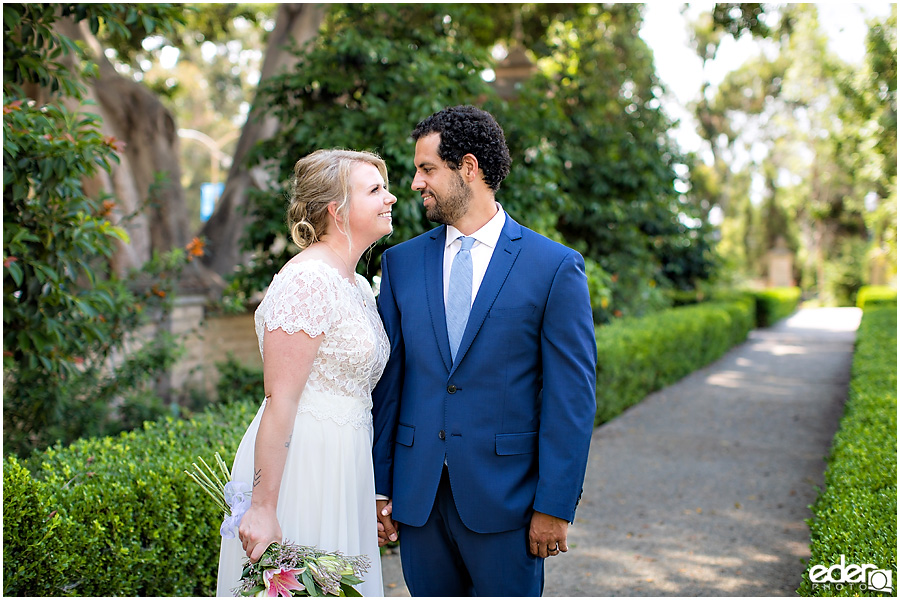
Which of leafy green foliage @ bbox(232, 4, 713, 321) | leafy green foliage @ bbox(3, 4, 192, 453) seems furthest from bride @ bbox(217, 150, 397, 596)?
leafy green foliage @ bbox(3, 4, 192, 453)

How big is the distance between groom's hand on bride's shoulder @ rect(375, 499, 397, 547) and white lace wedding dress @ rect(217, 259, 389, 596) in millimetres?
29

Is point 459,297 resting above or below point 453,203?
below

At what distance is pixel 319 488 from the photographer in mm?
2357

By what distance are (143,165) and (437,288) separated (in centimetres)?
813

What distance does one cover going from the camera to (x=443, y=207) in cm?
242

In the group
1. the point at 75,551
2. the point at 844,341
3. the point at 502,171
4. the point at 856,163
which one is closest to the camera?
the point at 502,171

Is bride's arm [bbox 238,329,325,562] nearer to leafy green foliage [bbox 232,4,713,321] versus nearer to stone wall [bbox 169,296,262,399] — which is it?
leafy green foliage [bbox 232,4,713,321]

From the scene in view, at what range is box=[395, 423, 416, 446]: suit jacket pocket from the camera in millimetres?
2404

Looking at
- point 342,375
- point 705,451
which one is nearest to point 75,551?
point 342,375

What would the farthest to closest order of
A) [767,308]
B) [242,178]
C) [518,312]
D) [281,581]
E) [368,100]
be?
1. [767,308]
2. [242,178]
3. [368,100]
4. [518,312]
5. [281,581]

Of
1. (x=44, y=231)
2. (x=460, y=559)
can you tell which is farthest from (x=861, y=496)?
(x=44, y=231)

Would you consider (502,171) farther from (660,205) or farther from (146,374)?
(660,205)

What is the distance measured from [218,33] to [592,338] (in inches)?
556

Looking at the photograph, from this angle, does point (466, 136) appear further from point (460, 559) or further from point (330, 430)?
point (460, 559)
